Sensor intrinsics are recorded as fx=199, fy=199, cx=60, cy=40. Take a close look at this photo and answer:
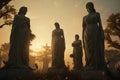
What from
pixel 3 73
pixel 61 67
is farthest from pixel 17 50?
pixel 61 67

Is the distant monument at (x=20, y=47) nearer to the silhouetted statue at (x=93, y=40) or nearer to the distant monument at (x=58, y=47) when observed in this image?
the silhouetted statue at (x=93, y=40)

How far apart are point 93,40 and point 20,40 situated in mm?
3673

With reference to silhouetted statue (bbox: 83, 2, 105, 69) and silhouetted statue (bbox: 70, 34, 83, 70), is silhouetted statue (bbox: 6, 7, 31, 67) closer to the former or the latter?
silhouetted statue (bbox: 83, 2, 105, 69)

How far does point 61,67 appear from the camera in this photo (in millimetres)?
14227

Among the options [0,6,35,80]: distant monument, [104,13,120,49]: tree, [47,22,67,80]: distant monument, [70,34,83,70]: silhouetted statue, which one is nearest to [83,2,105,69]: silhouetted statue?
[0,6,35,80]: distant monument

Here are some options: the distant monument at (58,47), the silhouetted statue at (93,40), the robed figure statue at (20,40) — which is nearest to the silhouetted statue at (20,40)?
the robed figure statue at (20,40)

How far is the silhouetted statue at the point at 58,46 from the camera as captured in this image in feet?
47.4

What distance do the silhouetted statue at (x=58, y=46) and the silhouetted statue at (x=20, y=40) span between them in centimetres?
436

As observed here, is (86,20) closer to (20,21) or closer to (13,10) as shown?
(20,21)

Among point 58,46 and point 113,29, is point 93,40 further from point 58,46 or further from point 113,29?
point 113,29

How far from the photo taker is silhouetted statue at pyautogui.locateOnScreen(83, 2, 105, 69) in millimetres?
9211

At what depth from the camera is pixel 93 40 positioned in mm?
9492

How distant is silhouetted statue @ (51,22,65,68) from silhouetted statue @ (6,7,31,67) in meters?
4.36

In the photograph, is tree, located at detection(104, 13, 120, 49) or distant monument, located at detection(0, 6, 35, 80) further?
tree, located at detection(104, 13, 120, 49)
